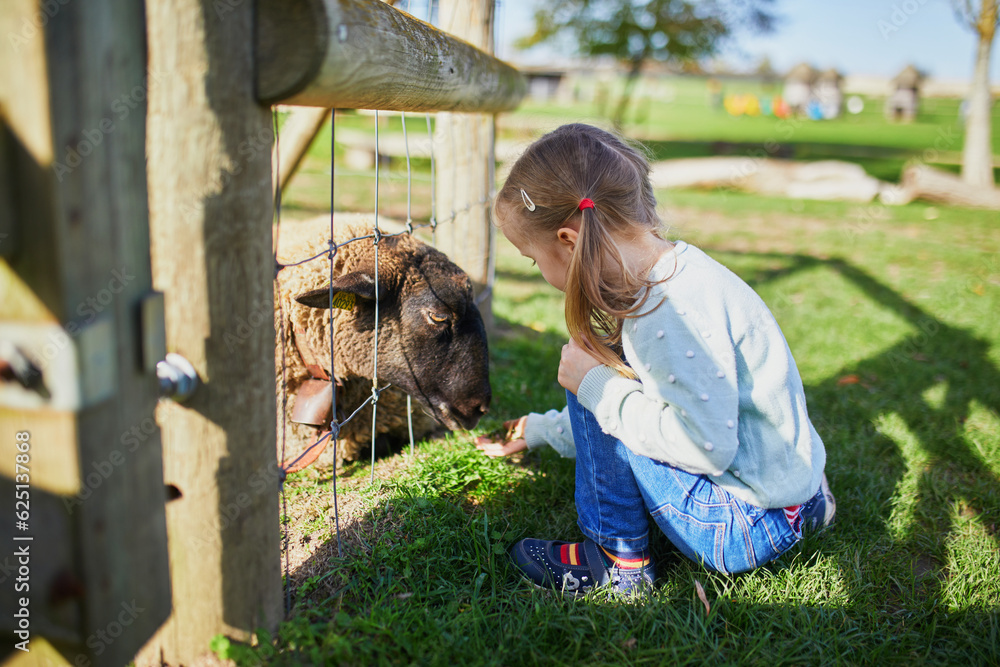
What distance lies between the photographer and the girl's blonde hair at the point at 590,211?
2.21 meters

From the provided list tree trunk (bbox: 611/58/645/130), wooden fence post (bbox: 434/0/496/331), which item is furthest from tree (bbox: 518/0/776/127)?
wooden fence post (bbox: 434/0/496/331)

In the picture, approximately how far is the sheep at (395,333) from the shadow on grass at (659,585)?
13.5 inches

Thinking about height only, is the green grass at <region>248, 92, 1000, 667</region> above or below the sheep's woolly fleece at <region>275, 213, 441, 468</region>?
below

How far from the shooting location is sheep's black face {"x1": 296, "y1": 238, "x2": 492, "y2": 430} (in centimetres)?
309

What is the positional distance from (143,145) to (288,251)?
2157 mm

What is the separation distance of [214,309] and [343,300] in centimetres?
132

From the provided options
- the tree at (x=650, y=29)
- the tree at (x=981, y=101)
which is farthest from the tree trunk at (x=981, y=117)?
the tree at (x=650, y=29)

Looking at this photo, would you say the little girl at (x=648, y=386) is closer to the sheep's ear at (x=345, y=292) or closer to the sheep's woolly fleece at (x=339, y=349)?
the sheep's ear at (x=345, y=292)

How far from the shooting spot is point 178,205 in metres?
1.50

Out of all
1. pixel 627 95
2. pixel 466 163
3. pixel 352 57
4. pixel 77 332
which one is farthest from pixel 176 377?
pixel 627 95

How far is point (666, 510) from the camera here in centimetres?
232

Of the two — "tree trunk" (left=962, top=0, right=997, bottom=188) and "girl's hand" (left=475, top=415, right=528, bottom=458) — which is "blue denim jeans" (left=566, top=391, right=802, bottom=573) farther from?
"tree trunk" (left=962, top=0, right=997, bottom=188)

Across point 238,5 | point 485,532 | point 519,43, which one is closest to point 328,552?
point 485,532

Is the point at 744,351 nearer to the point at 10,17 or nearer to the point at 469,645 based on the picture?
the point at 469,645
